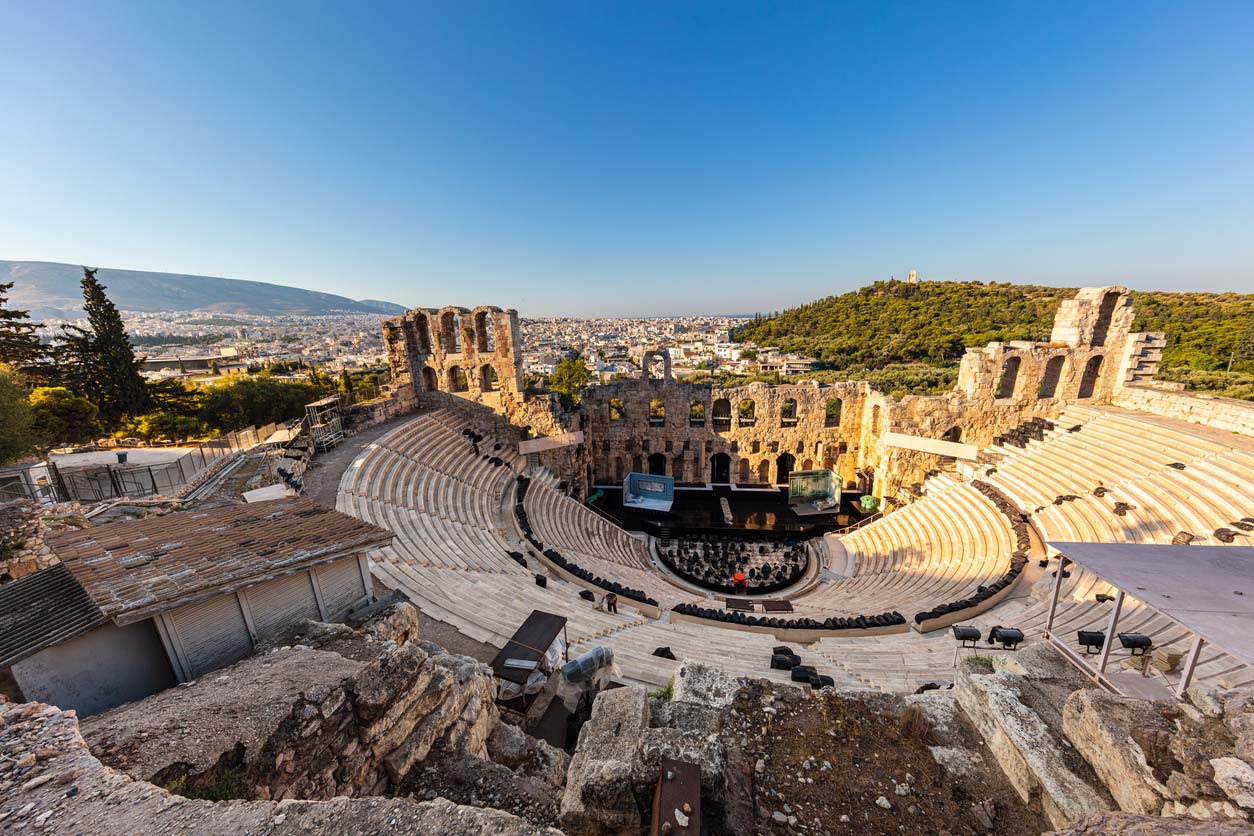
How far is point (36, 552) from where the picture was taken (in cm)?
788

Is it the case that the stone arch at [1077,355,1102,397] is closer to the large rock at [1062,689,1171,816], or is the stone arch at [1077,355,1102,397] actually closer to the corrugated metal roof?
the large rock at [1062,689,1171,816]

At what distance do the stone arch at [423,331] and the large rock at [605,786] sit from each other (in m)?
20.9

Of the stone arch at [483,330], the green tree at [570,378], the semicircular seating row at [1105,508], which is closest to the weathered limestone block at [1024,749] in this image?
the semicircular seating row at [1105,508]

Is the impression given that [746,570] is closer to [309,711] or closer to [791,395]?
[791,395]

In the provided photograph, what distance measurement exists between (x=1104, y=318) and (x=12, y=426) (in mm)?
40961

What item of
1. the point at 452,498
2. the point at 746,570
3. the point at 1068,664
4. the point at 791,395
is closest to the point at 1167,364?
the point at 791,395

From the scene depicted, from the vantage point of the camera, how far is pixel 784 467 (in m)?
27.3

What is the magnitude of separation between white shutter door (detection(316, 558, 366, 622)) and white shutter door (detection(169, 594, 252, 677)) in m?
0.98

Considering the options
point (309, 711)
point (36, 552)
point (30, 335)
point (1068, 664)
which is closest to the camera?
point (309, 711)

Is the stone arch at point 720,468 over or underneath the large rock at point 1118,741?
underneath

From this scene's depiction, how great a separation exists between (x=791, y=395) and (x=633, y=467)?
33.1 feet

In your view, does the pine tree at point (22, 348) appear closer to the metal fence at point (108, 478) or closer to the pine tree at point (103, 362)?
the pine tree at point (103, 362)

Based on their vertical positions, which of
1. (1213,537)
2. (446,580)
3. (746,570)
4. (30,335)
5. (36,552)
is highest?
(30,335)

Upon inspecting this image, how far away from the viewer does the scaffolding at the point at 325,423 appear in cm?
1625
